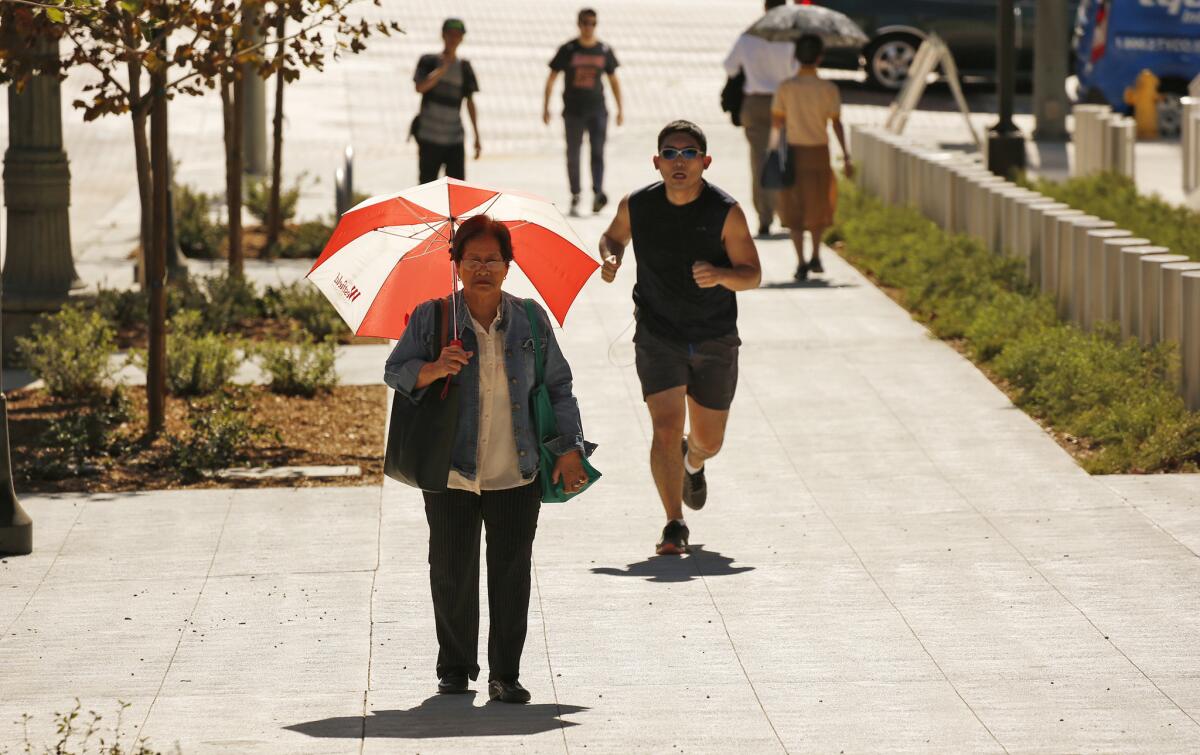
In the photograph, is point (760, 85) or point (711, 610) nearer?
point (711, 610)

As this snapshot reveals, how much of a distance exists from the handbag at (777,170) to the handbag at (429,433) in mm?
9054

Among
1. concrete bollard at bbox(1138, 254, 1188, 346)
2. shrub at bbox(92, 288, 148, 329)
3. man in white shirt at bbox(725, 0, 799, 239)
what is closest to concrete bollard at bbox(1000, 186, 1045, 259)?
concrete bollard at bbox(1138, 254, 1188, 346)

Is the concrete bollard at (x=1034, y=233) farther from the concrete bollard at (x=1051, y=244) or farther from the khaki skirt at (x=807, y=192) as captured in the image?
the khaki skirt at (x=807, y=192)

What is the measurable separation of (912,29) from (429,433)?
23.0 meters

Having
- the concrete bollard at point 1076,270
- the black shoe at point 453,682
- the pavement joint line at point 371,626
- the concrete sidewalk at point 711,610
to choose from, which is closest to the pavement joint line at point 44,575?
the concrete sidewalk at point 711,610

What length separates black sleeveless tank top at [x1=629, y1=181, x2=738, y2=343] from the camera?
8.55m

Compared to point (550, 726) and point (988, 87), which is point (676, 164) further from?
point (988, 87)

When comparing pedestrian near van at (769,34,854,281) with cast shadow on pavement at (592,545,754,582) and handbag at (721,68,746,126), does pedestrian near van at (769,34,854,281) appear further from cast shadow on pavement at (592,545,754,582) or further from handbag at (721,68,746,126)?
cast shadow on pavement at (592,545,754,582)

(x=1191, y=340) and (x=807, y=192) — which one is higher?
(x=807, y=192)

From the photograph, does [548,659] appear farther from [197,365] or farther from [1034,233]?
[1034,233]

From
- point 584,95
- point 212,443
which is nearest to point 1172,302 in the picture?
point 212,443

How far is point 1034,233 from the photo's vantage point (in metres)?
14.0

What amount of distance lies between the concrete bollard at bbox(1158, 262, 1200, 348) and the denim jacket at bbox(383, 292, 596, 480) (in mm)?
5461

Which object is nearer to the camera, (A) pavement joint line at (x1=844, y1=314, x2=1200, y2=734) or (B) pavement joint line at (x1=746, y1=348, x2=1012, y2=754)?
(B) pavement joint line at (x1=746, y1=348, x2=1012, y2=754)
